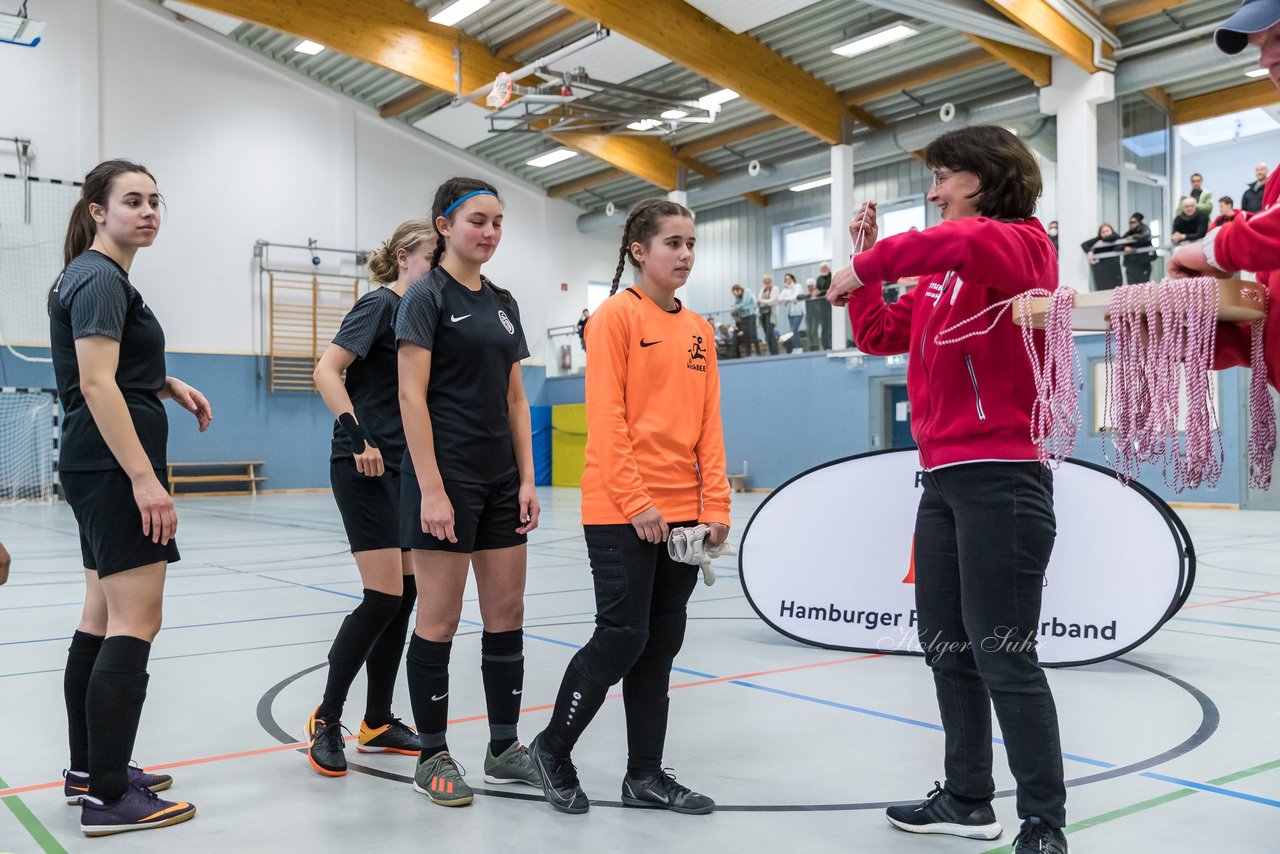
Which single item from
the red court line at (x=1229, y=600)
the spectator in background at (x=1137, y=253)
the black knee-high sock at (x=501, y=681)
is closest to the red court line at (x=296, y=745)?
the black knee-high sock at (x=501, y=681)

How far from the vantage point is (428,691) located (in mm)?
2838

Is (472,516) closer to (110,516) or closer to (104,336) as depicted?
(110,516)

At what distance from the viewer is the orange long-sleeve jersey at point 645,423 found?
105 inches

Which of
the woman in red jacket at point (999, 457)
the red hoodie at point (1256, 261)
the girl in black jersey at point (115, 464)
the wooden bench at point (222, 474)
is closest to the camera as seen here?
the red hoodie at point (1256, 261)

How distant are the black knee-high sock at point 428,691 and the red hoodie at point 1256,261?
6.45 feet

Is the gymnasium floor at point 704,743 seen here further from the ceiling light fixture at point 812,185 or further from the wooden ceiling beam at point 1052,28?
the ceiling light fixture at point 812,185

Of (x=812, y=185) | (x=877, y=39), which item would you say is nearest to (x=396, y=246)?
(x=877, y=39)

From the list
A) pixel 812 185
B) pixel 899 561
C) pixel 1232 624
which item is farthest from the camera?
pixel 812 185

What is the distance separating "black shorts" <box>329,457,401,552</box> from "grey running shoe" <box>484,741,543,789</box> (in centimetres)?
70

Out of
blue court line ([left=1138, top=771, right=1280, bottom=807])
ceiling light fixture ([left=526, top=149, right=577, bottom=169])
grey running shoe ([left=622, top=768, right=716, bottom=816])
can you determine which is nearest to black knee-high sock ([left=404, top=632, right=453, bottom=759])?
grey running shoe ([left=622, top=768, right=716, bottom=816])

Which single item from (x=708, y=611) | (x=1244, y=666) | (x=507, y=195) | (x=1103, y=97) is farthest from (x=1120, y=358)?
(x=507, y=195)

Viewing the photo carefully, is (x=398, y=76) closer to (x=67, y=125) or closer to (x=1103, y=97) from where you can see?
(x=67, y=125)

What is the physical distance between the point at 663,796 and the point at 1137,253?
13.2m

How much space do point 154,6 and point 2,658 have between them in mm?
17914
